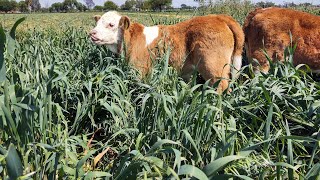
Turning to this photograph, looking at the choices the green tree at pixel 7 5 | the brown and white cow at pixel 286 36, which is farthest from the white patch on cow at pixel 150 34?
the green tree at pixel 7 5

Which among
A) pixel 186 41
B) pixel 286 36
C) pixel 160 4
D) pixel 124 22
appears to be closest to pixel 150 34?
pixel 124 22

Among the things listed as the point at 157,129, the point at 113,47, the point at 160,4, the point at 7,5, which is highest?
the point at 7,5

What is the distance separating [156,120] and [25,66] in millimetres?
1554

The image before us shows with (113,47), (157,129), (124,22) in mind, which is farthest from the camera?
(113,47)

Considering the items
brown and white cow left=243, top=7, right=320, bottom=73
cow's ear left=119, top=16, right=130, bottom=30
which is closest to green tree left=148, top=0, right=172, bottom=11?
brown and white cow left=243, top=7, right=320, bottom=73

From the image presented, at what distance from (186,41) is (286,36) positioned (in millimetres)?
1285

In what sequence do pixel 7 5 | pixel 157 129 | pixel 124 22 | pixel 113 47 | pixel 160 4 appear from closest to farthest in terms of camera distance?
pixel 157 129
pixel 124 22
pixel 113 47
pixel 7 5
pixel 160 4

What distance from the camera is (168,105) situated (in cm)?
238

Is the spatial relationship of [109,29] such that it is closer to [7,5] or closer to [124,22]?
[124,22]

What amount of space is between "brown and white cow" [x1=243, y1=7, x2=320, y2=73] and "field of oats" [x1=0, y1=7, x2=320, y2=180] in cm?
143

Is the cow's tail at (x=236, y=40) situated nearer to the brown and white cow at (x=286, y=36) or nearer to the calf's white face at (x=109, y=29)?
the brown and white cow at (x=286, y=36)

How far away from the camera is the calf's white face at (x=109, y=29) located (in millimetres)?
4285

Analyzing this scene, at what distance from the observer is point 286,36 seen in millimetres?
4512

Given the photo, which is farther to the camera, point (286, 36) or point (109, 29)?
point (286, 36)
